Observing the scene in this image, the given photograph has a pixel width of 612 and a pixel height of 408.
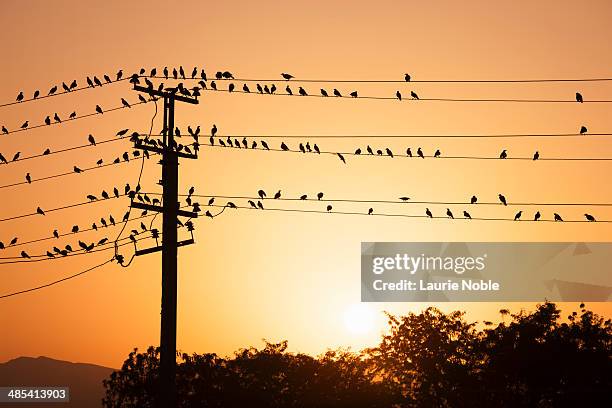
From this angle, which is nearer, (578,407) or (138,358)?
(578,407)

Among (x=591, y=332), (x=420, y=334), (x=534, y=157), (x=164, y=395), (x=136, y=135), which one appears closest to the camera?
(x=164, y=395)

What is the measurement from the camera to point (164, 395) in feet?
92.3

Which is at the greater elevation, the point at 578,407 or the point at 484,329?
the point at 484,329

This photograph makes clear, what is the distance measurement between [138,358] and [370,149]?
46.2 m

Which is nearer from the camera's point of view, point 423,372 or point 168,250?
point 168,250

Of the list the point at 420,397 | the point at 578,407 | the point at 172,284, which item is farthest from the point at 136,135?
the point at 420,397

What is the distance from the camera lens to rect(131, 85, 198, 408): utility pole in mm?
27906

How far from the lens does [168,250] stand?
28469mm

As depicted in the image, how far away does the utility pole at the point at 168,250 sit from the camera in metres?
27.9

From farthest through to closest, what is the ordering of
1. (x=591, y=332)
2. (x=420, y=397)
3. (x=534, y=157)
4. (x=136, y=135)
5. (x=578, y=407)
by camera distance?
(x=420, y=397)
(x=591, y=332)
(x=578, y=407)
(x=534, y=157)
(x=136, y=135)

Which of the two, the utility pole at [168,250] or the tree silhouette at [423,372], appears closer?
the utility pole at [168,250]

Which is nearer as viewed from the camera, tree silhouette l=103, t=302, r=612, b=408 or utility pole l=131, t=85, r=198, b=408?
utility pole l=131, t=85, r=198, b=408

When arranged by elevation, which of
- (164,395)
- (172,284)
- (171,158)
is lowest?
(164,395)

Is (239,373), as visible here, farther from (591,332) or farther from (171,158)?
(171,158)
